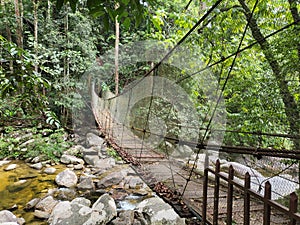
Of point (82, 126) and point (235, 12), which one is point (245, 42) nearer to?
point (235, 12)

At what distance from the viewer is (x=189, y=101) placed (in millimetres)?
3191

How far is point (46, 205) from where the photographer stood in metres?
2.52

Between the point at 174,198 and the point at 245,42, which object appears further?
the point at 245,42

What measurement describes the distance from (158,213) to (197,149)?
0.96 m

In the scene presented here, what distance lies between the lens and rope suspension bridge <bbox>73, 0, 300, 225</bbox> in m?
0.73

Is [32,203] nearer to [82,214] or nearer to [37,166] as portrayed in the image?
[82,214]

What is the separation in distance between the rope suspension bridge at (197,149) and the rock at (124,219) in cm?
62

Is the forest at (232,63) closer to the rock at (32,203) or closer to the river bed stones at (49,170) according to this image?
the rock at (32,203)

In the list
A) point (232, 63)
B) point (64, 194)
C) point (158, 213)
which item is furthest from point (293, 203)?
point (64, 194)

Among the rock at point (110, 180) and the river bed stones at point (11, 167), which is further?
the river bed stones at point (11, 167)

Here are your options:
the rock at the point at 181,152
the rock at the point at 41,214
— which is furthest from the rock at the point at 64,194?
the rock at the point at 181,152

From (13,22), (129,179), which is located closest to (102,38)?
(13,22)

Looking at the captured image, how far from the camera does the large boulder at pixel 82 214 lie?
2.09 meters

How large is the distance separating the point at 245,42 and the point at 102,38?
4.49 meters
